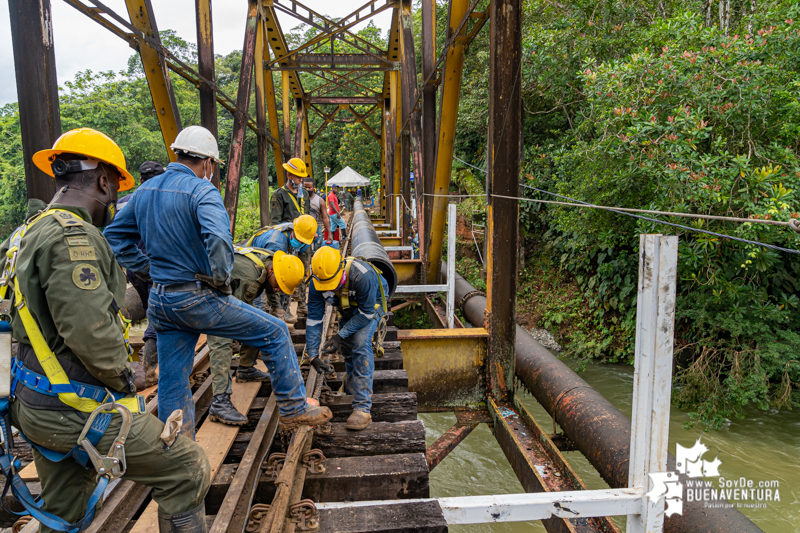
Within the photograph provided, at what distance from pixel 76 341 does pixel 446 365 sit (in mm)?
3483

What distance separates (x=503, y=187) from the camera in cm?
424

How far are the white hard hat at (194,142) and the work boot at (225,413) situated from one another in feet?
5.57

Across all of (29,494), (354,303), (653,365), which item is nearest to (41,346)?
(29,494)

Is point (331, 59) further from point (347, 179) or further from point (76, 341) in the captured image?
point (76, 341)

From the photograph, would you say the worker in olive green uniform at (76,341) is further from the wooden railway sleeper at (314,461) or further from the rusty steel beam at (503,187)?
the rusty steel beam at (503,187)

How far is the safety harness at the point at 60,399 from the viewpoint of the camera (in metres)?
1.71

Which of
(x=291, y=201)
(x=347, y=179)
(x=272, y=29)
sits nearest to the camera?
(x=291, y=201)

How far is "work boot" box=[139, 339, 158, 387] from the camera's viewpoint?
360 centimetres

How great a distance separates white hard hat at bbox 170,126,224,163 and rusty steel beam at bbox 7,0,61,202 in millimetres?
864

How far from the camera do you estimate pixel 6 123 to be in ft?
77.2

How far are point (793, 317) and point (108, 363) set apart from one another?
9.24 metres

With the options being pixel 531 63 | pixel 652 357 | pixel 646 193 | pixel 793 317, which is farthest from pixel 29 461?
pixel 531 63

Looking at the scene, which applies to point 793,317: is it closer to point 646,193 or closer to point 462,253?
→ point 646,193

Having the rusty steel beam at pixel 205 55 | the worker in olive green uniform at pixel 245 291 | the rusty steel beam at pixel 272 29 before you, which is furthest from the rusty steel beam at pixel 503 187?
the rusty steel beam at pixel 272 29
